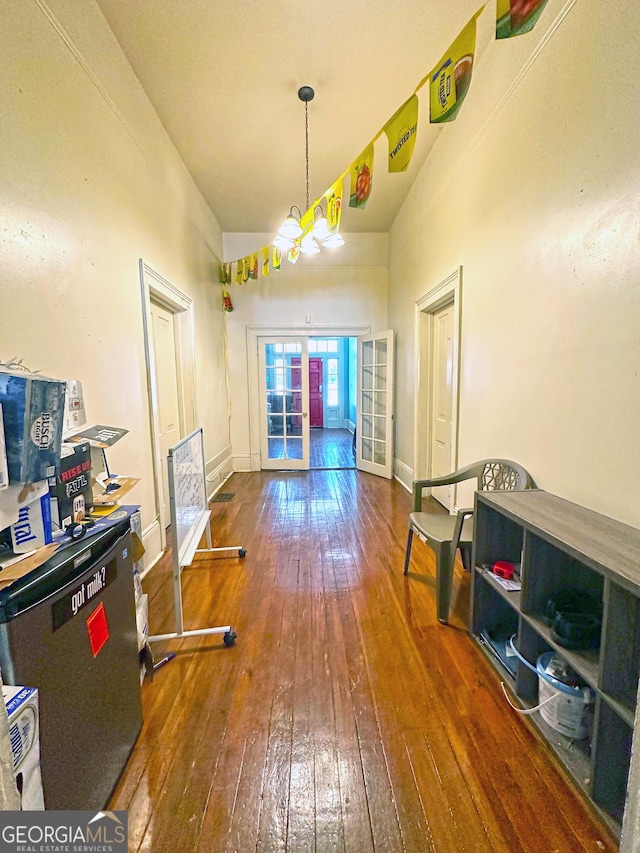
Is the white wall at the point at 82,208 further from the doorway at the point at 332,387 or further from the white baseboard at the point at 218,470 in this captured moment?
the doorway at the point at 332,387

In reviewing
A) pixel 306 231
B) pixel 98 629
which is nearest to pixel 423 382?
pixel 306 231

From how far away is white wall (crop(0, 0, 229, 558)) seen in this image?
133cm

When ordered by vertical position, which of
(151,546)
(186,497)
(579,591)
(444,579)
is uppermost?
(186,497)

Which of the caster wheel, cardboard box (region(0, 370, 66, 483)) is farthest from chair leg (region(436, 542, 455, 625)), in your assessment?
cardboard box (region(0, 370, 66, 483))

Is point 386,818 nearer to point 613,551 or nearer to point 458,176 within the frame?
point 613,551

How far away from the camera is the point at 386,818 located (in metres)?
1.05

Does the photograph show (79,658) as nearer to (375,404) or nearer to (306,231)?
(306,231)

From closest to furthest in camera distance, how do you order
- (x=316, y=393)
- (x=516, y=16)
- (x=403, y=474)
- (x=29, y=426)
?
1. (x=29, y=426)
2. (x=516, y=16)
3. (x=403, y=474)
4. (x=316, y=393)

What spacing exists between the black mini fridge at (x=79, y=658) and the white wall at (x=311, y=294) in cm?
413

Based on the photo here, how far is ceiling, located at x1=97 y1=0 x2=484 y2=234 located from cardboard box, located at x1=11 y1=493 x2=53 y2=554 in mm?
2649

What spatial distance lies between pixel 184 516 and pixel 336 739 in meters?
1.20

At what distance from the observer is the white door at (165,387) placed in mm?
2858

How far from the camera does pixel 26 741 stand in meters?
0.73

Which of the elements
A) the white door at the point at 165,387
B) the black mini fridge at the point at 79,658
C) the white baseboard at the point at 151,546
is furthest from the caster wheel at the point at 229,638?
the white door at the point at 165,387
